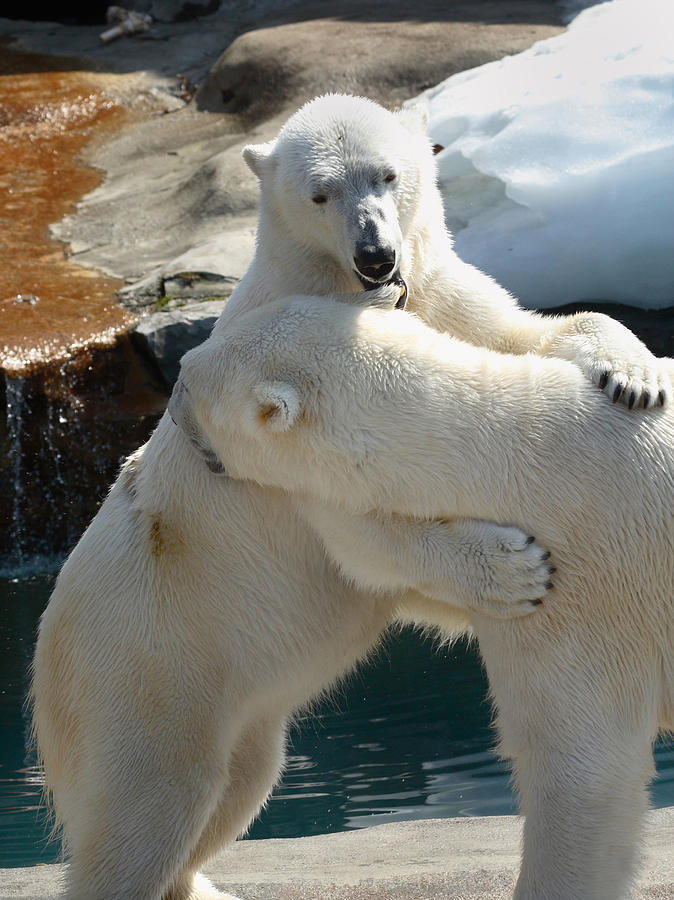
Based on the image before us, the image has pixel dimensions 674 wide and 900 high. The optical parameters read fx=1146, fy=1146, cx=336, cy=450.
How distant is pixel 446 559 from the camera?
2.22m

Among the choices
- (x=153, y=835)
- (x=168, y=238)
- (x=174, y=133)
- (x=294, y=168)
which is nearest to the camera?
(x=153, y=835)

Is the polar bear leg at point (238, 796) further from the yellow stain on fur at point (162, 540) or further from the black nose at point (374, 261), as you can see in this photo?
the black nose at point (374, 261)

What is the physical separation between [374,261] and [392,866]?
1.48 metres

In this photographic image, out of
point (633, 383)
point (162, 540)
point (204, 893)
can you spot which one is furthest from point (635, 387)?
point (204, 893)

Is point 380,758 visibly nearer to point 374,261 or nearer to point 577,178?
point 374,261

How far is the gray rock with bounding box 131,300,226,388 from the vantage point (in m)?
6.07

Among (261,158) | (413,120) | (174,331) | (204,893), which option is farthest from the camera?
(174,331)

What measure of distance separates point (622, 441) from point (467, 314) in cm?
76

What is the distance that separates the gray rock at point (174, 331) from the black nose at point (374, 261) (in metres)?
3.55

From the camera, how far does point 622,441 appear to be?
2.18m

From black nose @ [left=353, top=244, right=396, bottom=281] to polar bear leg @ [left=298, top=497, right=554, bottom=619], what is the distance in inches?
20.6

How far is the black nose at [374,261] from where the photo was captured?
2.48 m

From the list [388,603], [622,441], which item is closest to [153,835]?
[388,603]

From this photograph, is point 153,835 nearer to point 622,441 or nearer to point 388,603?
point 388,603
